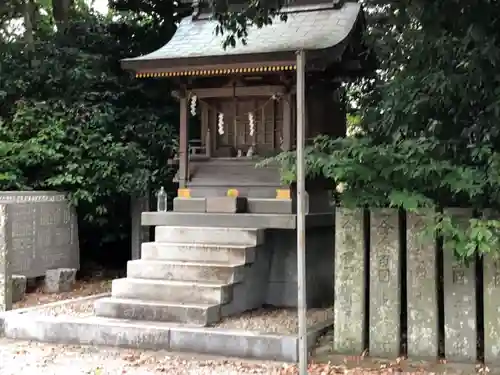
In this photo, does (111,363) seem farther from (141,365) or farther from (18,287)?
(18,287)

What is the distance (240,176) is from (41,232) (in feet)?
13.1

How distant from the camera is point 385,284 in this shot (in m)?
7.38

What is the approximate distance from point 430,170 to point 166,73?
487 cm

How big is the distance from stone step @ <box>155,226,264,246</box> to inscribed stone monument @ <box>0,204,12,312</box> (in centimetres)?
217

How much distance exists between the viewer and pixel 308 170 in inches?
292

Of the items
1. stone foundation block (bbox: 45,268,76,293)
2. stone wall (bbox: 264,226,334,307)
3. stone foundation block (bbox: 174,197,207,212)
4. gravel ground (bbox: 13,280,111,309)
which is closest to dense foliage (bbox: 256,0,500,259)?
stone wall (bbox: 264,226,334,307)

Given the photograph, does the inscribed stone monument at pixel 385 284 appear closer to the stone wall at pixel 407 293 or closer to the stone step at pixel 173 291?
the stone wall at pixel 407 293

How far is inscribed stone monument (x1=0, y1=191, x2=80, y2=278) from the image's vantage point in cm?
1157

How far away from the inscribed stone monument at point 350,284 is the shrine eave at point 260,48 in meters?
2.68

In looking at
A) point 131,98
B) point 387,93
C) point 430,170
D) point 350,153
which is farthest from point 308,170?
point 131,98

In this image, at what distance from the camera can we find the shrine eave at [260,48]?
9445mm

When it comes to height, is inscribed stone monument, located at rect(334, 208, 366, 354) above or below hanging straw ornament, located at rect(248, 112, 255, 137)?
below

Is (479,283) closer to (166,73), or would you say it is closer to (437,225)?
(437,225)

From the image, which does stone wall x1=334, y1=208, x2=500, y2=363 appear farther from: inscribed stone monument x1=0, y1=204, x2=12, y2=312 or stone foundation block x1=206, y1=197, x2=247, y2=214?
inscribed stone monument x1=0, y1=204, x2=12, y2=312
